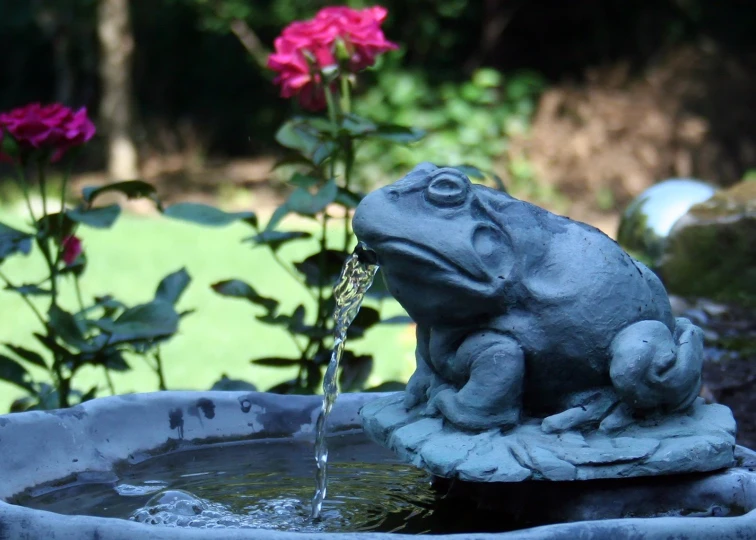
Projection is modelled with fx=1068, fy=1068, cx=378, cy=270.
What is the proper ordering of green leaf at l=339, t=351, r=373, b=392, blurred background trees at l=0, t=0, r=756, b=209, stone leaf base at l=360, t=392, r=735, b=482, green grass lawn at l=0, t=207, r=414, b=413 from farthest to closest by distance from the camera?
blurred background trees at l=0, t=0, r=756, b=209 → green grass lawn at l=0, t=207, r=414, b=413 → green leaf at l=339, t=351, r=373, b=392 → stone leaf base at l=360, t=392, r=735, b=482

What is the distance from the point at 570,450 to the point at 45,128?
1811 mm

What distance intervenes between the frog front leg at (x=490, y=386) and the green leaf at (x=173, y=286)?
1590 mm

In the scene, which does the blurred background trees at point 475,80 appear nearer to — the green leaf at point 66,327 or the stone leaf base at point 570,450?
the green leaf at point 66,327

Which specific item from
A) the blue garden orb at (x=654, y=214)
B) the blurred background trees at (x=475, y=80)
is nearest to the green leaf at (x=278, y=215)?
the blue garden orb at (x=654, y=214)

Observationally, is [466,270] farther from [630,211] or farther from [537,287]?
[630,211]

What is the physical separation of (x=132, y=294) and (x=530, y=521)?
19.4 ft

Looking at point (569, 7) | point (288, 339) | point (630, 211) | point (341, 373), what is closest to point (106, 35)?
point (569, 7)

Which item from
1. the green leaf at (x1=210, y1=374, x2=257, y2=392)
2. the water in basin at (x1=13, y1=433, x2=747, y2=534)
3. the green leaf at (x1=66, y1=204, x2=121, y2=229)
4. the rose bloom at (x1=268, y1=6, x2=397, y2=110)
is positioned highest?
the rose bloom at (x1=268, y1=6, x2=397, y2=110)

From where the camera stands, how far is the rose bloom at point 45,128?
2.93 m

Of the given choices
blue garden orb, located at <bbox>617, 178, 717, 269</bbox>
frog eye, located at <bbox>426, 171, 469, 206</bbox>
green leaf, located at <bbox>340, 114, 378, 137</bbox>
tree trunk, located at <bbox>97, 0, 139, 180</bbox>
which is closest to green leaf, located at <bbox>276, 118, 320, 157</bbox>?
green leaf, located at <bbox>340, 114, 378, 137</bbox>

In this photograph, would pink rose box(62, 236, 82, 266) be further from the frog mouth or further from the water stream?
the frog mouth

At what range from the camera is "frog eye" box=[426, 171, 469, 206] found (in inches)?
74.3

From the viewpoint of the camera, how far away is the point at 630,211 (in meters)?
5.42

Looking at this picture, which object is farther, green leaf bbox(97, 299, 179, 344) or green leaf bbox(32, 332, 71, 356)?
green leaf bbox(32, 332, 71, 356)
